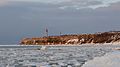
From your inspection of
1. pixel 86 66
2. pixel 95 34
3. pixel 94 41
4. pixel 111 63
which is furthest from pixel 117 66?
pixel 95 34

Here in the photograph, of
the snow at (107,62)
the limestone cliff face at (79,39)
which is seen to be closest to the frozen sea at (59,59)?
the snow at (107,62)

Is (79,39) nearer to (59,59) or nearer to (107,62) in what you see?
(59,59)

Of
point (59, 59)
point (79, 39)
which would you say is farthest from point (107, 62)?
point (79, 39)

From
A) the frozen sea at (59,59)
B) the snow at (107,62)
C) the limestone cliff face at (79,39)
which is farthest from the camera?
the limestone cliff face at (79,39)

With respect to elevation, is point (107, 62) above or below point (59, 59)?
above

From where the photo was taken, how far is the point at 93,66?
1253 centimetres

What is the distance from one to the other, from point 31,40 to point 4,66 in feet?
516

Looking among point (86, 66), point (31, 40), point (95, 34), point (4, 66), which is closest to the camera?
point (86, 66)

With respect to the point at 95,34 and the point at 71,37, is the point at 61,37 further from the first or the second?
the point at 95,34

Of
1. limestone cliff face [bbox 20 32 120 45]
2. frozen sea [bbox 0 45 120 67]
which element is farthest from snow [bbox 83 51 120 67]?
limestone cliff face [bbox 20 32 120 45]

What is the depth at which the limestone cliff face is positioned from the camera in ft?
495

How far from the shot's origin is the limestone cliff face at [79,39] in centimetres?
15075

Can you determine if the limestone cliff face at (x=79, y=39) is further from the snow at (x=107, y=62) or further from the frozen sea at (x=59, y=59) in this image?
the snow at (x=107, y=62)

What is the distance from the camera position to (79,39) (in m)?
155
